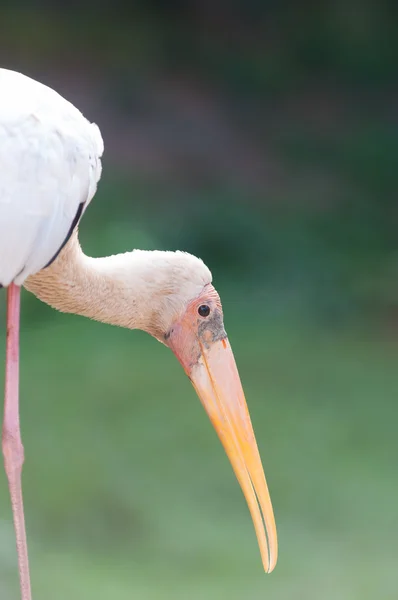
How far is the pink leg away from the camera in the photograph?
229 centimetres

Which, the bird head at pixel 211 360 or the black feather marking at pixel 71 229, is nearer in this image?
the black feather marking at pixel 71 229

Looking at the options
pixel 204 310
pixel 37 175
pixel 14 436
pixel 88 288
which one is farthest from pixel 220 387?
pixel 37 175

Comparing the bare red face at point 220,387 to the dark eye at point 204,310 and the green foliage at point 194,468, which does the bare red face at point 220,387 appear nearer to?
the dark eye at point 204,310

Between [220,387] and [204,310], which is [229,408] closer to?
[220,387]

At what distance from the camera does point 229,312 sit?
6.54 metres

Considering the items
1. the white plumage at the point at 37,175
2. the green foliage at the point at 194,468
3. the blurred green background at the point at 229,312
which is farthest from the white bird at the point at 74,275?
the blurred green background at the point at 229,312

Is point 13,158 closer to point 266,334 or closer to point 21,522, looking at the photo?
point 21,522

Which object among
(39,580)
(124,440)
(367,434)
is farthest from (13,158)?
(367,434)

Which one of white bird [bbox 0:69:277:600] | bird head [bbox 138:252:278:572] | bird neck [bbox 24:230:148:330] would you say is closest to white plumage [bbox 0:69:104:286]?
white bird [bbox 0:69:277:600]

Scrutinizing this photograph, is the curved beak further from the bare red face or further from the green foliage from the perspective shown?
the green foliage

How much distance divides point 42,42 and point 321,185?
2140 mm

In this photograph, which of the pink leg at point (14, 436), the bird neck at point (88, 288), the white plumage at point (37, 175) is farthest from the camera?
the bird neck at point (88, 288)

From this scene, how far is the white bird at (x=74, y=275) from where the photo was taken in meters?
2.18

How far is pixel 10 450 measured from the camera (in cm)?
240
